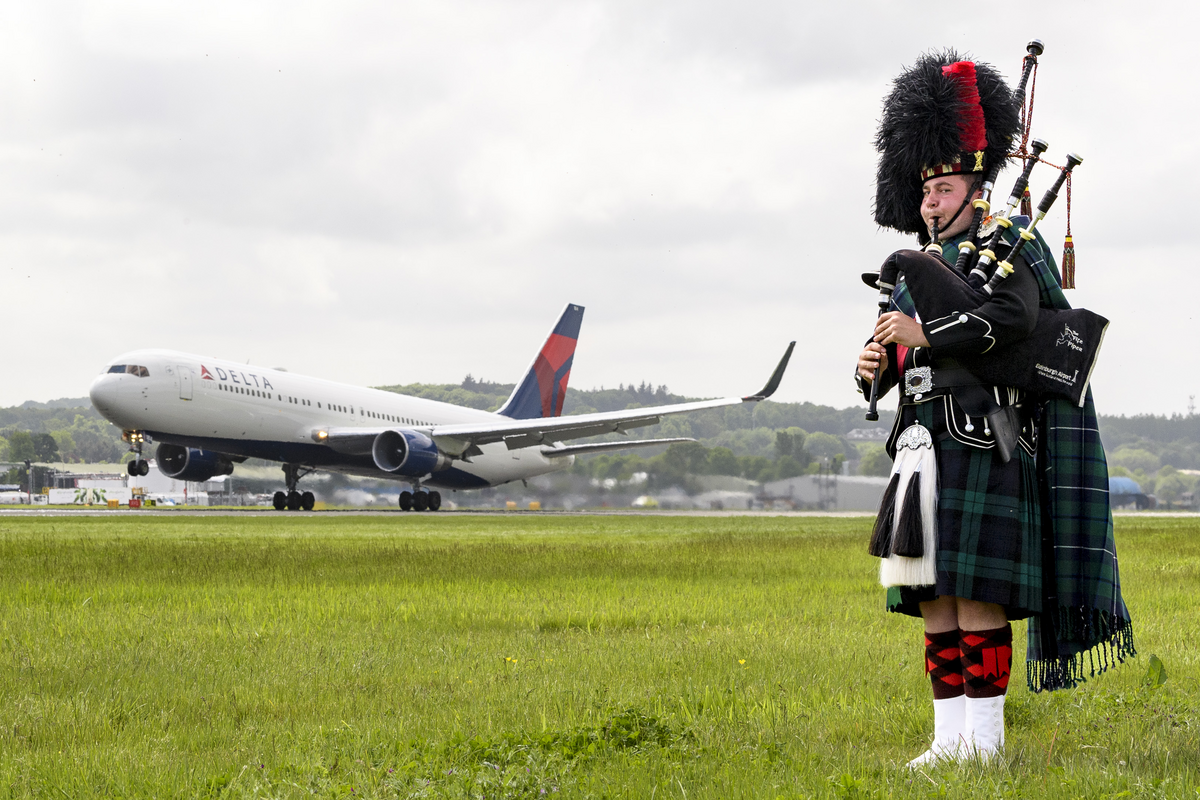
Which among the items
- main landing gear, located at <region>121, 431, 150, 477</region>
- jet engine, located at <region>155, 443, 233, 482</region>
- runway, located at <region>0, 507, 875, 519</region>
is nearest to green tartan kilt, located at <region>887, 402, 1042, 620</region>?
runway, located at <region>0, 507, 875, 519</region>

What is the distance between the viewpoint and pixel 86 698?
376 centimetres

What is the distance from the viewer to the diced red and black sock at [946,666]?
315 cm

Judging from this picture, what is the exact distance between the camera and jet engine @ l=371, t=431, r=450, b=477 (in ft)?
106

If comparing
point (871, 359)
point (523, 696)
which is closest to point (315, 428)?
point (523, 696)

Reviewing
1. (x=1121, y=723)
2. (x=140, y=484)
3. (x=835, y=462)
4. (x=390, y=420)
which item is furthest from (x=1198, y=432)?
(x=140, y=484)

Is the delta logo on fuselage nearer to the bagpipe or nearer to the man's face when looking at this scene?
the man's face

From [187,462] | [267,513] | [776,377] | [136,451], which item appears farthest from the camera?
[187,462]

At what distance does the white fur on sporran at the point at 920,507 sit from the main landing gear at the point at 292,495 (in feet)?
107

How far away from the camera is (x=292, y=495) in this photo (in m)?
34.9

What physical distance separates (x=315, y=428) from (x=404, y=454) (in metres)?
2.85

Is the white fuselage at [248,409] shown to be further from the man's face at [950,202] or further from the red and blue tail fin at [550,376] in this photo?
the man's face at [950,202]

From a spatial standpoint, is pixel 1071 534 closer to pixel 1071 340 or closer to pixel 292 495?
pixel 1071 340

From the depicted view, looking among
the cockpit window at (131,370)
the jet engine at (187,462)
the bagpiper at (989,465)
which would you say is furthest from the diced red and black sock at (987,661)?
the jet engine at (187,462)

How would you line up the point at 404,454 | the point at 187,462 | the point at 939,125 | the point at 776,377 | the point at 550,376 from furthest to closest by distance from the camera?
the point at 550,376, the point at 187,462, the point at 404,454, the point at 776,377, the point at 939,125
